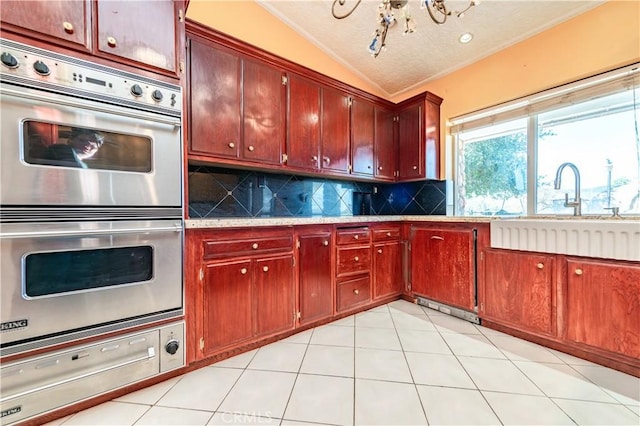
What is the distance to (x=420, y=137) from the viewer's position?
2816 millimetres

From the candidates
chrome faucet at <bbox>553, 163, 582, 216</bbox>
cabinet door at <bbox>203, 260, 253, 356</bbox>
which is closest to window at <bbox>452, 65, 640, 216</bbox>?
chrome faucet at <bbox>553, 163, 582, 216</bbox>

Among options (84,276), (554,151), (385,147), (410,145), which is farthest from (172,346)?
(554,151)

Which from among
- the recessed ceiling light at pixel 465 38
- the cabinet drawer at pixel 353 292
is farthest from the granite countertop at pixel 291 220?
the recessed ceiling light at pixel 465 38

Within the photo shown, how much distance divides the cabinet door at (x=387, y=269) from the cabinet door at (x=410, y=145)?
845 millimetres

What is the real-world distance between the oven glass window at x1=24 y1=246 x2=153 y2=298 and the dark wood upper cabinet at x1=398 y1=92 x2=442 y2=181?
8.53 feet

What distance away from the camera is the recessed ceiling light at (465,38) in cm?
232

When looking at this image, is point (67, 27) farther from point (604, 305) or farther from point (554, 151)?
point (554, 151)

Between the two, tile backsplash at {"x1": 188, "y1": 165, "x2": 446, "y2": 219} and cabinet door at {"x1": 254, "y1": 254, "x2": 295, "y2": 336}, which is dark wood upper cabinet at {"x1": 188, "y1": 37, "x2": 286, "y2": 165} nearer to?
tile backsplash at {"x1": 188, "y1": 165, "x2": 446, "y2": 219}

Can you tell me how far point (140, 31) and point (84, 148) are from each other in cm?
68

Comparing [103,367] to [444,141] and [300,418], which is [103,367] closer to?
[300,418]

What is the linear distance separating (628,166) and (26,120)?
11.8 feet

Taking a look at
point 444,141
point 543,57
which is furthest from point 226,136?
point 543,57

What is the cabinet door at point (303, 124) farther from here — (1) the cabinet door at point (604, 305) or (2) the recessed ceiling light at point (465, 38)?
(1) the cabinet door at point (604, 305)

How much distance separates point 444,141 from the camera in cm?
292
